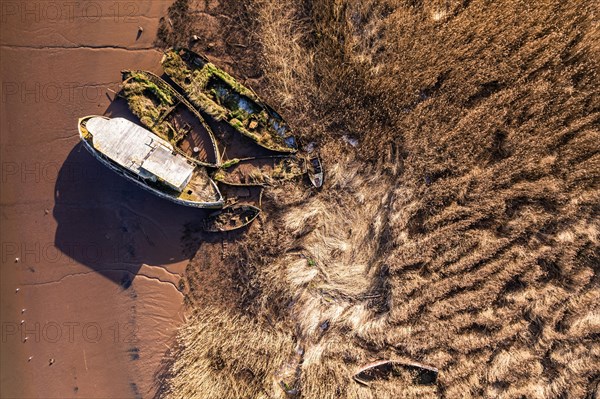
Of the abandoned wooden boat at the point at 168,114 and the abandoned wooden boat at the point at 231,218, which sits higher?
the abandoned wooden boat at the point at 168,114

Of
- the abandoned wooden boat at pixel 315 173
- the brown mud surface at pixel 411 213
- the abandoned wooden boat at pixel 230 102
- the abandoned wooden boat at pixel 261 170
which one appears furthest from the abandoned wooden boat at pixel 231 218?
the abandoned wooden boat at pixel 230 102

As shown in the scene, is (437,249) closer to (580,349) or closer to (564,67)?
(580,349)

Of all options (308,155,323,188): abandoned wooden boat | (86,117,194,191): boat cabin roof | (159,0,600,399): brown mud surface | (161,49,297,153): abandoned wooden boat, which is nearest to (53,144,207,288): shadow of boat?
(159,0,600,399): brown mud surface

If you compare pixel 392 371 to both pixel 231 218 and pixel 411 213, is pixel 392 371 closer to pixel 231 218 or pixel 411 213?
pixel 411 213

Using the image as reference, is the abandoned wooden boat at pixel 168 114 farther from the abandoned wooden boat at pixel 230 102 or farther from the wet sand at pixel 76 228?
the wet sand at pixel 76 228

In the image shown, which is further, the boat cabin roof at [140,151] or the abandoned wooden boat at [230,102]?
the abandoned wooden boat at [230,102]

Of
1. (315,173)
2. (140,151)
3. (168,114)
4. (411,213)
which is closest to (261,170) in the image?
(315,173)
